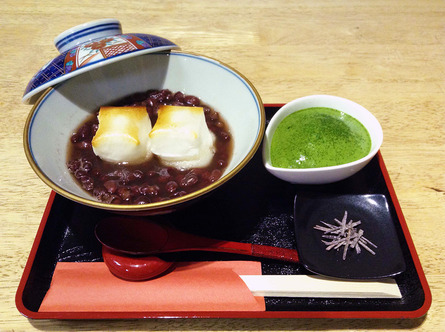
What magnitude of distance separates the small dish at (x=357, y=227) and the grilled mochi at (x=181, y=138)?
16.8 inches

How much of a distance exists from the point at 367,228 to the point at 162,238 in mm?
767


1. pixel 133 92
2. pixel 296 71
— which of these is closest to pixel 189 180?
pixel 133 92

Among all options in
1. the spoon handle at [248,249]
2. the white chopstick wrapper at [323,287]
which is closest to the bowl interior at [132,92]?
the spoon handle at [248,249]

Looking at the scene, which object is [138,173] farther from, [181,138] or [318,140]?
[318,140]

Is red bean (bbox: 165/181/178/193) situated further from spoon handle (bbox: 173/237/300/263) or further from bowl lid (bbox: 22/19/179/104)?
bowl lid (bbox: 22/19/179/104)

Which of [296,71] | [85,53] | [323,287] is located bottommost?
[323,287]

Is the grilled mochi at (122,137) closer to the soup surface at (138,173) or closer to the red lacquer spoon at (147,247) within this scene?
the soup surface at (138,173)

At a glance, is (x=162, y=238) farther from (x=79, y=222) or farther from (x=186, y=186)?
(x=79, y=222)

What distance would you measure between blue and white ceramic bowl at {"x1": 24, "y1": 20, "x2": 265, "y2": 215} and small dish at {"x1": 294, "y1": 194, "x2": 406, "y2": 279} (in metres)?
0.35

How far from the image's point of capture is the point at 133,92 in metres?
1.69

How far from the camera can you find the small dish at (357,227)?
1.18 meters

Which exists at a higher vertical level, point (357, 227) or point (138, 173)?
point (138, 173)

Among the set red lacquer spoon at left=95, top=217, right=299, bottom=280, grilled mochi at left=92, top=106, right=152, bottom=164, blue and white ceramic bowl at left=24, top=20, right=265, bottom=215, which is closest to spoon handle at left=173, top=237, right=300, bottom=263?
red lacquer spoon at left=95, top=217, right=299, bottom=280

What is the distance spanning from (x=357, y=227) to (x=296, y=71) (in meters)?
1.12
